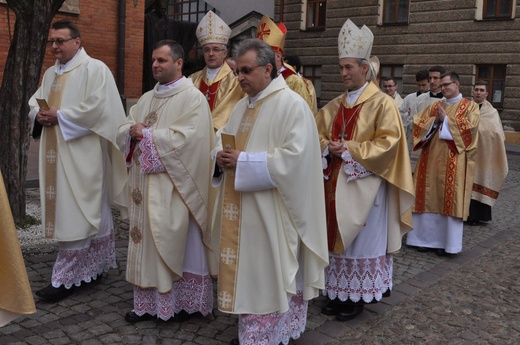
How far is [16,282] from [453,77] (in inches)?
196

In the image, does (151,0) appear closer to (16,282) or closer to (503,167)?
(503,167)

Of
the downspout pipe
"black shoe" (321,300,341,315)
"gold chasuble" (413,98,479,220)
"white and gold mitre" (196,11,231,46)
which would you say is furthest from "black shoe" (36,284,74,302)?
the downspout pipe

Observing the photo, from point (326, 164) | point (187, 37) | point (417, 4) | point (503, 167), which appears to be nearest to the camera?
point (326, 164)

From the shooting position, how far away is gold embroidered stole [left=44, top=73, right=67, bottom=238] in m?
4.46

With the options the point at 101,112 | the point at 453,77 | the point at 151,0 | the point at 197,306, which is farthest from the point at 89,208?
the point at 151,0

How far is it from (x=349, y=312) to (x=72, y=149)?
2.35 meters

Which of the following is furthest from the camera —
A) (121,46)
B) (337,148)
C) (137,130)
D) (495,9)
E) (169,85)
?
(495,9)

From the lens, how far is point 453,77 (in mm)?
6422

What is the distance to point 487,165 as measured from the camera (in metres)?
7.96

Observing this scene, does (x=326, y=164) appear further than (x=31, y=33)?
No

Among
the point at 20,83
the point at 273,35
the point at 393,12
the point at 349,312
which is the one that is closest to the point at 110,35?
the point at 20,83

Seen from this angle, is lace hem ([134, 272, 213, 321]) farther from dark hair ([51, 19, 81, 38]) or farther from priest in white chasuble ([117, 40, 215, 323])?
dark hair ([51, 19, 81, 38])

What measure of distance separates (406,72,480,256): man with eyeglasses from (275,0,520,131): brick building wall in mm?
14567

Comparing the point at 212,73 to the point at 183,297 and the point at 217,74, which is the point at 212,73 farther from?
the point at 183,297
